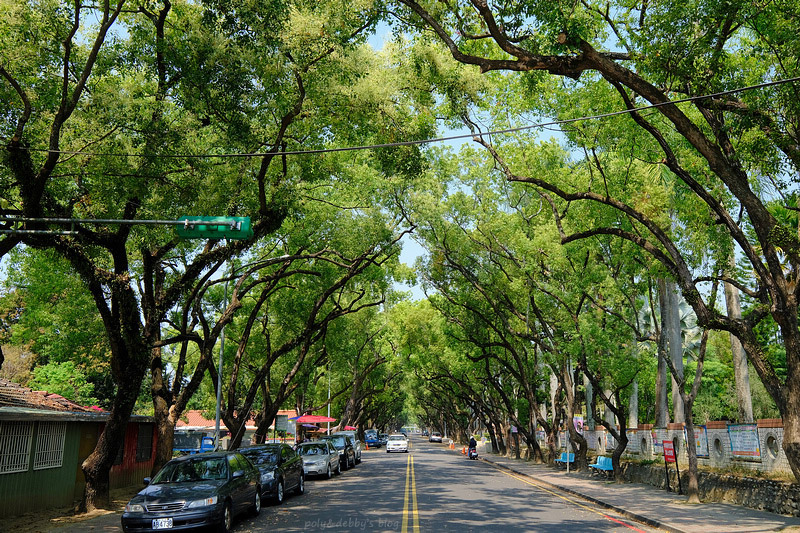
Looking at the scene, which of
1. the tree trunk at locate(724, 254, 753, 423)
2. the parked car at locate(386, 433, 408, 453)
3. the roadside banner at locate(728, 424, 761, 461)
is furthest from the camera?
the parked car at locate(386, 433, 408, 453)

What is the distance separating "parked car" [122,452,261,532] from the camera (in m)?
10.6

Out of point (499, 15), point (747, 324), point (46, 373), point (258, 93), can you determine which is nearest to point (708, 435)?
point (747, 324)

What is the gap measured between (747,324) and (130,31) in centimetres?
1446

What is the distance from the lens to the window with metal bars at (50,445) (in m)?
15.3

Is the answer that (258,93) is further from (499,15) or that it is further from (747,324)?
(747,324)

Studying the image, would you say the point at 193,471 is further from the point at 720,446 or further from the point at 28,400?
the point at 720,446

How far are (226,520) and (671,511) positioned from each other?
1014 cm

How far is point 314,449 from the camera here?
25.5 meters

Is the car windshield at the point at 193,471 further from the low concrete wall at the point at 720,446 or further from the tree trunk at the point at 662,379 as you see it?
the tree trunk at the point at 662,379

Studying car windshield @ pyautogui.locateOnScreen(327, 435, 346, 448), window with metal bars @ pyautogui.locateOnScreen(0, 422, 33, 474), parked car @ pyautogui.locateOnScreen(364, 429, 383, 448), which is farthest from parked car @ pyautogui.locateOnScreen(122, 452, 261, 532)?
parked car @ pyautogui.locateOnScreen(364, 429, 383, 448)

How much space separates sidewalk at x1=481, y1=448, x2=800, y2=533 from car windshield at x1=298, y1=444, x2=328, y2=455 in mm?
9033

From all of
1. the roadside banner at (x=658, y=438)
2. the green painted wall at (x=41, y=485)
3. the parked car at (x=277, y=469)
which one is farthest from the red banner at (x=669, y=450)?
the green painted wall at (x=41, y=485)

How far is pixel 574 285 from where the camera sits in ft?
71.8

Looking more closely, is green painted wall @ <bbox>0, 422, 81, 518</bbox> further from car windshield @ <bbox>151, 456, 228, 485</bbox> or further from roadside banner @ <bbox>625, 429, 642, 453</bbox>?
roadside banner @ <bbox>625, 429, 642, 453</bbox>
